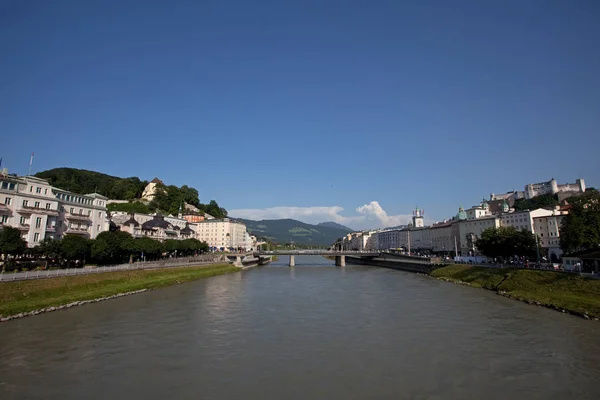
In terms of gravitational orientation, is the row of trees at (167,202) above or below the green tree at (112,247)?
above

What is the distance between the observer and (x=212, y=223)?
144 meters

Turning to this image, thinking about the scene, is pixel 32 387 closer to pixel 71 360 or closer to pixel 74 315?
pixel 71 360

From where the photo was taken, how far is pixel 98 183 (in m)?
151

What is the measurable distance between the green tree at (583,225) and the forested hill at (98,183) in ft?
430

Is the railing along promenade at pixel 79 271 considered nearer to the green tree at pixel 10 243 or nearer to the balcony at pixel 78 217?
the green tree at pixel 10 243

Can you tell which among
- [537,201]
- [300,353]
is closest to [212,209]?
[537,201]

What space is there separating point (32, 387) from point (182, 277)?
4348 centimetres

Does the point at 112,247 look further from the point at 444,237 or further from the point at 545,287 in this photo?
the point at 444,237

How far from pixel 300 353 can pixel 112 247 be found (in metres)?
42.5

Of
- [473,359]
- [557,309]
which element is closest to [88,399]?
[473,359]

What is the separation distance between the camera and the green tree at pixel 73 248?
44.7m

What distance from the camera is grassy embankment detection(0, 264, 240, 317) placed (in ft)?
95.1

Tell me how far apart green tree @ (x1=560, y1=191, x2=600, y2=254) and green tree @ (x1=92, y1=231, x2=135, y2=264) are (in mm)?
60915

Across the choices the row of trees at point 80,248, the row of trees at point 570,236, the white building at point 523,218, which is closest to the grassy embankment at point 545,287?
the row of trees at point 570,236
